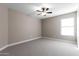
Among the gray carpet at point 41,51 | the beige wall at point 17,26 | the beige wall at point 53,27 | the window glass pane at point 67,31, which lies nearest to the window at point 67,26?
the window glass pane at point 67,31

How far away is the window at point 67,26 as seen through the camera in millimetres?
4788

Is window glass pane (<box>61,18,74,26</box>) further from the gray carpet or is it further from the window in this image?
the gray carpet

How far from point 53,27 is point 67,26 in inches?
54.0

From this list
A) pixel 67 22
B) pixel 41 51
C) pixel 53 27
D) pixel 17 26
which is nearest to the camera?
pixel 41 51

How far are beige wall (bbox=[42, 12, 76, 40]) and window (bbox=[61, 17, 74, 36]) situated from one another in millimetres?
285

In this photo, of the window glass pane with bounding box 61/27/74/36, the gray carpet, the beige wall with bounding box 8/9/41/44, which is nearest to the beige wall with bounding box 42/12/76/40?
the window glass pane with bounding box 61/27/74/36

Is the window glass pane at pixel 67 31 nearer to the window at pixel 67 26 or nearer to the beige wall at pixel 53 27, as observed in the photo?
the window at pixel 67 26

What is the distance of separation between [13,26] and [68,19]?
426 centimetres

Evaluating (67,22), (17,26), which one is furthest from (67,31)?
(17,26)

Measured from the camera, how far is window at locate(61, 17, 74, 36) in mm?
4788

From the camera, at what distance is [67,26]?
16.7ft

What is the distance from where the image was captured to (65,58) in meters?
2.02

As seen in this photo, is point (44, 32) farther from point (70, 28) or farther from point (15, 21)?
point (15, 21)

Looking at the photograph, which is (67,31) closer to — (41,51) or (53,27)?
(53,27)
